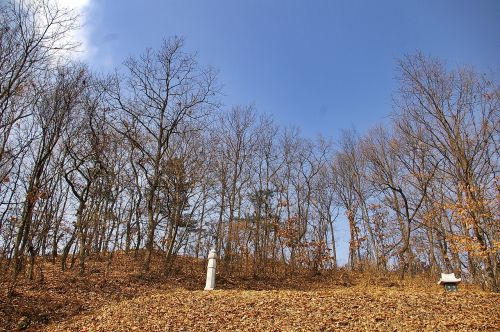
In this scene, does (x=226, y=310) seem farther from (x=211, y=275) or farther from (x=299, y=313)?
(x=211, y=275)

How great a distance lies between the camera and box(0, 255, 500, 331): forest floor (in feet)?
23.4

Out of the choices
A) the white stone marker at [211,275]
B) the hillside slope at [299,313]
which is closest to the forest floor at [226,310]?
the hillside slope at [299,313]

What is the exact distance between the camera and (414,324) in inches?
269

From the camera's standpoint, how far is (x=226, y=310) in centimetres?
841

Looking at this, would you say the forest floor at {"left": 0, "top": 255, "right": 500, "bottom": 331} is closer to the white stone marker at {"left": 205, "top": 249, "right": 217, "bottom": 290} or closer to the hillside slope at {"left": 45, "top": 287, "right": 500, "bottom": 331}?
the hillside slope at {"left": 45, "top": 287, "right": 500, "bottom": 331}

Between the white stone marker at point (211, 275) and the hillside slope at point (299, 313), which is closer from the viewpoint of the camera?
the hillside slope at point (299, 313)

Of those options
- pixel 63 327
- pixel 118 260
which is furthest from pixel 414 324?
pixel 118 260

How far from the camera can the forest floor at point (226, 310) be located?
7.12 metres

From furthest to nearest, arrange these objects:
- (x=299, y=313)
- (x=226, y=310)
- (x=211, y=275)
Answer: (x=211, y=275)
(x=226, y=310)
(x=299, y=313)

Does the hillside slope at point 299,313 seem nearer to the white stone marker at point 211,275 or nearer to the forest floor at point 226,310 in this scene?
the forest floor at point 226,310

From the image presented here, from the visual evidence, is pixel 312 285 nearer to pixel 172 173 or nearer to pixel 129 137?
pixel 172 173

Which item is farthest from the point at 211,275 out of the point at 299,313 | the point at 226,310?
the point at 299,313

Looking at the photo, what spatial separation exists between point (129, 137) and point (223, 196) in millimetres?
5915

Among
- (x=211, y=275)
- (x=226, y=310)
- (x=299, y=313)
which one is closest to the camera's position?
(x=299, y=313)
